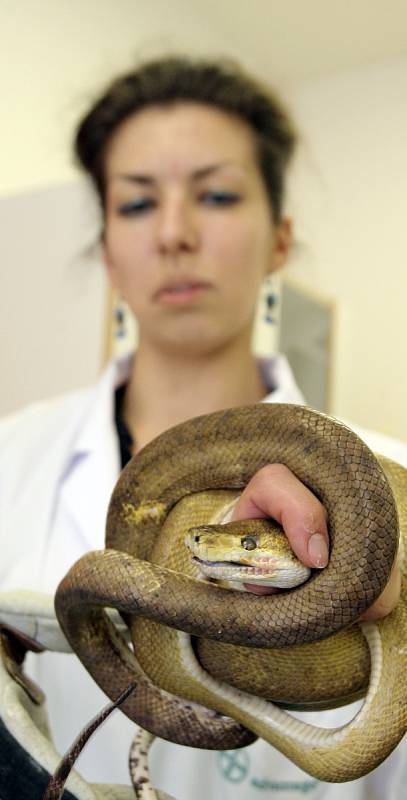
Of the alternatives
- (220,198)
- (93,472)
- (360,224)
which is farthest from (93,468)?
(360,224)

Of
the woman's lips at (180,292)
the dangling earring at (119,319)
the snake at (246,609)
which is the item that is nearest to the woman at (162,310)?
the woman's lips at (180,292)

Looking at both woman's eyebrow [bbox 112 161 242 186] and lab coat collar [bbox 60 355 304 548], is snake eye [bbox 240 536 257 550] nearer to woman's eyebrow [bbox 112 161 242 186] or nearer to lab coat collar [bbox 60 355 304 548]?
lab coat collar [bbox 60 355 304 548]

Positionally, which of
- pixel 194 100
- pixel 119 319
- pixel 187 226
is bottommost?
pixel 119 319

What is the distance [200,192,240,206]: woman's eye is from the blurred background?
0.16 m

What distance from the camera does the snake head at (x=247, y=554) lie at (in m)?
0.28

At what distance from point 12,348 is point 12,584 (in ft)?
1.42

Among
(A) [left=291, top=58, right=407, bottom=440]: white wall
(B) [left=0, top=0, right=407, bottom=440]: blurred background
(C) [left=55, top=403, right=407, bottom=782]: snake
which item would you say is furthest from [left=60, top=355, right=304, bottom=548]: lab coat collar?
(C) [left=55, top=403, right=407, bottom=782]: snake

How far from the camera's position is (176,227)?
0.74 meters

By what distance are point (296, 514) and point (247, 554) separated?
0.9 inches

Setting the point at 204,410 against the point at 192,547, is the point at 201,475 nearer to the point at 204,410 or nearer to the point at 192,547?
the point at 192,547

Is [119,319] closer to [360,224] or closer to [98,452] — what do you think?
[98,452]

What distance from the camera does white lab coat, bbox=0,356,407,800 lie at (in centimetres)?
59

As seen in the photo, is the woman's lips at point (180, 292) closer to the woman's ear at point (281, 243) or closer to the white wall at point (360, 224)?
the woman's ear at point (281, 243)

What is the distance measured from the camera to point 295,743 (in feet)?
1.02
